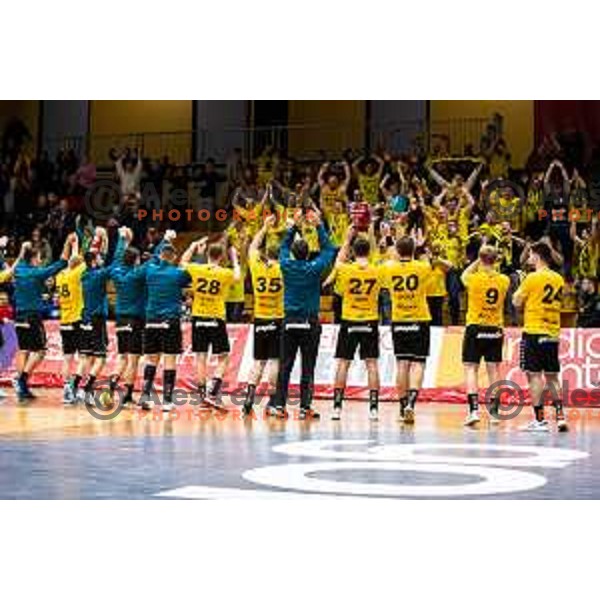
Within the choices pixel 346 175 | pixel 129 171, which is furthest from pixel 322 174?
pixel 129 171


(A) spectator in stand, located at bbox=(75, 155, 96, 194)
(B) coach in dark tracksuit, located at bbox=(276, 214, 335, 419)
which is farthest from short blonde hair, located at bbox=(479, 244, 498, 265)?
(A) spectator in stand, located at bbox=(75, 155, 96, 194)

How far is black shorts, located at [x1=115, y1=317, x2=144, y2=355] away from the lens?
14.5 meters

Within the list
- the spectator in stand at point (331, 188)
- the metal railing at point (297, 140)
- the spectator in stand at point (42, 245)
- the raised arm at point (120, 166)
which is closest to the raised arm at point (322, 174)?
the spectator in stand at point (331, 188)

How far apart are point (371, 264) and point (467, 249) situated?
517 centimetres

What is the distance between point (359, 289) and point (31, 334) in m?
5.31

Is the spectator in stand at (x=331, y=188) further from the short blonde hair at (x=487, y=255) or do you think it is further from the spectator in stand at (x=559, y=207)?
the short blonde hair at (x=487, y=255)

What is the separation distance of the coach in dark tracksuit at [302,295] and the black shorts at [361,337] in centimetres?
33

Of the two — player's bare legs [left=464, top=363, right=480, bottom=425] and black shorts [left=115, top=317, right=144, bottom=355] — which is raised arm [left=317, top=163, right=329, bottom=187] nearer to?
black shorts [left=115, top=317, right=144, bottom=355]

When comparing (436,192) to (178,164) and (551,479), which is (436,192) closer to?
(178,164)

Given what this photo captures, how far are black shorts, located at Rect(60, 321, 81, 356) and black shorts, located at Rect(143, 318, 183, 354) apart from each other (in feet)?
6.12

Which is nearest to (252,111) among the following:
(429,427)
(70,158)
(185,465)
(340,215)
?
(340,215)

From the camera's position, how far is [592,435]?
40.2 feet

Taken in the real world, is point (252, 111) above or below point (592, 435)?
above

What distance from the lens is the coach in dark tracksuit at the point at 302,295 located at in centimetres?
1295
